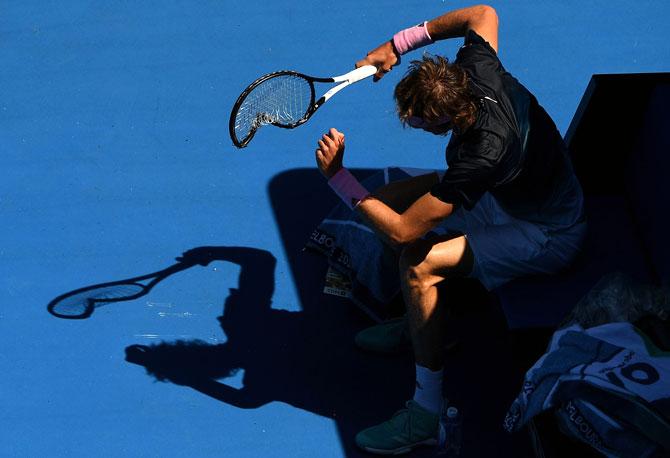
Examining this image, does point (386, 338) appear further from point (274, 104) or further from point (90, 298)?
point (90, 298)

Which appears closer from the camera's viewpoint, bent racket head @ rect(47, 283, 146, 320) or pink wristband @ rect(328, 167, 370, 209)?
pink wristband @ rect(328, 167, 370, 209)

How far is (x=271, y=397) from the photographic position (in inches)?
131

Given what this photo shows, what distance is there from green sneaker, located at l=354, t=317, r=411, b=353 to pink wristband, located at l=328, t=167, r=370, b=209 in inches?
23.8

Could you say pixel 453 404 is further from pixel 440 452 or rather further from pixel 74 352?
pixel 74 352

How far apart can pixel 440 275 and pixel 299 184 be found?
122 centimetres

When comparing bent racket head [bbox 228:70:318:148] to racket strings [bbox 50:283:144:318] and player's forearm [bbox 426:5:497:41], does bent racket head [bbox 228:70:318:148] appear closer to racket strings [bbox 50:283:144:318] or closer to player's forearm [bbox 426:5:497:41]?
player's forearm [bbox 426:5:497:41]

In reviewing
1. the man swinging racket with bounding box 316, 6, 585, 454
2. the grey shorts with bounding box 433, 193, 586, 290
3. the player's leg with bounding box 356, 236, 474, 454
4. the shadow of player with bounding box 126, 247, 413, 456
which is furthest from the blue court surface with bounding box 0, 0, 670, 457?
the grey shorts with bounding box 433, 193, 586, 290

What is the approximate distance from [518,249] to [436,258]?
289mm

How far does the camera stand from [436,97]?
2.66 meters

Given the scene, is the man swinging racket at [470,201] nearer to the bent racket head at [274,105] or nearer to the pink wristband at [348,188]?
the pink wristband at [348,188]

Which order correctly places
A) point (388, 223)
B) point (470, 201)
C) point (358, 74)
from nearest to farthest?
1. point (470, 201)
2. point (388, 223)
3. point (358, 74)

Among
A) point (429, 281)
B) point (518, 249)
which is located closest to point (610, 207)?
point (518, 249)

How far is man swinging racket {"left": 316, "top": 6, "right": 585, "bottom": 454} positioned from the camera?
2752mm

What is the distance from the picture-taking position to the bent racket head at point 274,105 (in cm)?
319
